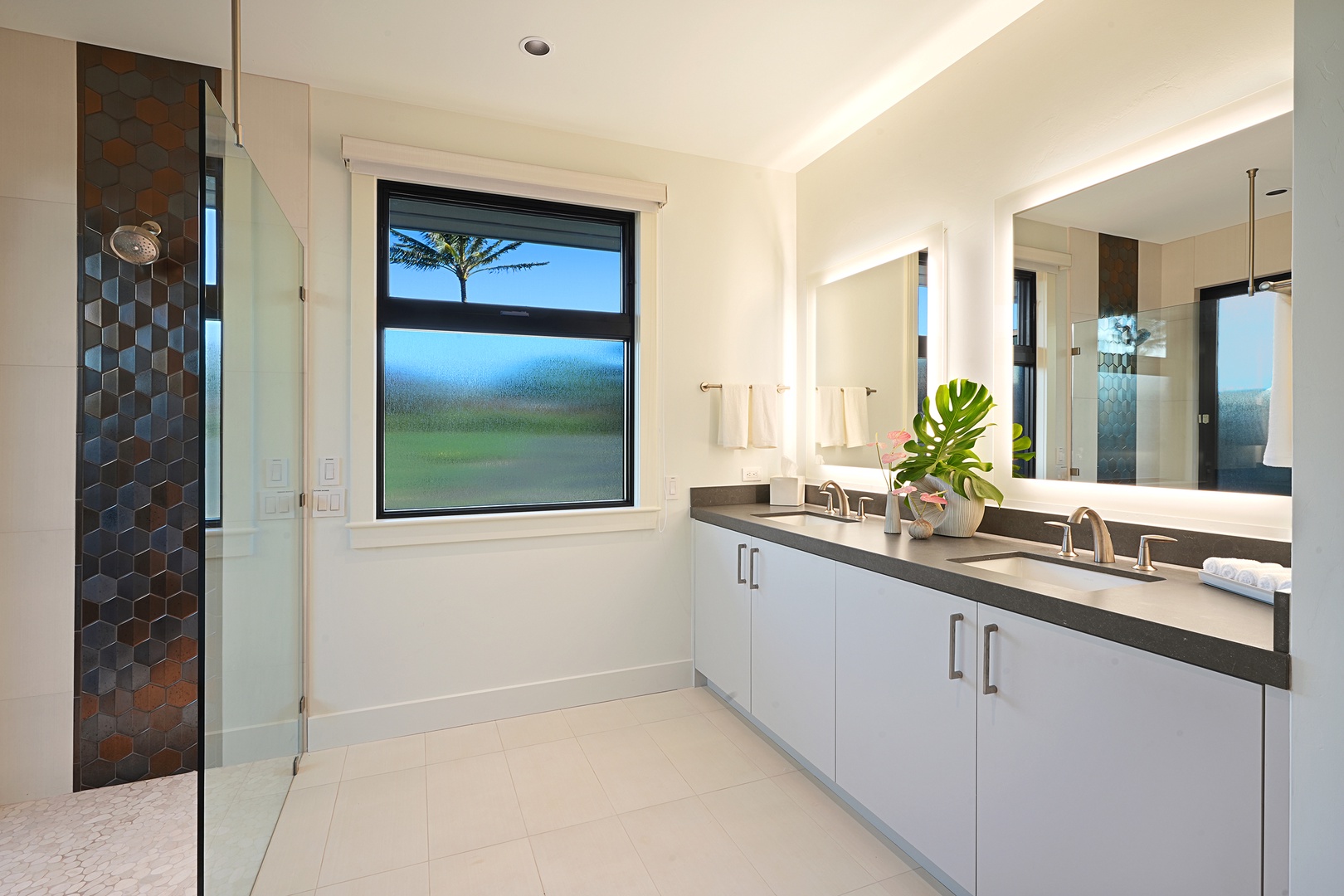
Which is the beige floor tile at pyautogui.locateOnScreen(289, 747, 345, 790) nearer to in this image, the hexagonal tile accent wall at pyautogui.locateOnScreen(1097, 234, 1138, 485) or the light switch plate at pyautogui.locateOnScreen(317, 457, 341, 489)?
the light switch plate at pyautogui.locateOnScreen(317, 457, 341, 489)

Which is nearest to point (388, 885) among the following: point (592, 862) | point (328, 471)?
point (592, 862)

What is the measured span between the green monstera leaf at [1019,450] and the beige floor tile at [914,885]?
1.19 meters

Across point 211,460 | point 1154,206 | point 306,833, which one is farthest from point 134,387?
point 1154,206

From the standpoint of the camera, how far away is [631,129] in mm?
2828

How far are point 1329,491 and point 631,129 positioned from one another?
263 cm

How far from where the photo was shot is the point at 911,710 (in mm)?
1702

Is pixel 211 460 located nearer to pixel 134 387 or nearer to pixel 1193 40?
pixel 134 387

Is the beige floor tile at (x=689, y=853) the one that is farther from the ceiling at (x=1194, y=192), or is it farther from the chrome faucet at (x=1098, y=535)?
the ceiling at (x=1194, y=192)

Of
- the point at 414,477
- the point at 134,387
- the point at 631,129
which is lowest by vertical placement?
the point at 414,477

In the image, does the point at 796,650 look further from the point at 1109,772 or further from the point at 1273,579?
the point at 1273,579

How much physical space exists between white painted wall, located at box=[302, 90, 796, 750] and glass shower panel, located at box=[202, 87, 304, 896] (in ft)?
0.95

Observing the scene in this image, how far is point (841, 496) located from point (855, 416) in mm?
363

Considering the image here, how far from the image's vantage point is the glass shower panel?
4.38ft

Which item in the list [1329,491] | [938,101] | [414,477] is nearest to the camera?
[1329,491]
